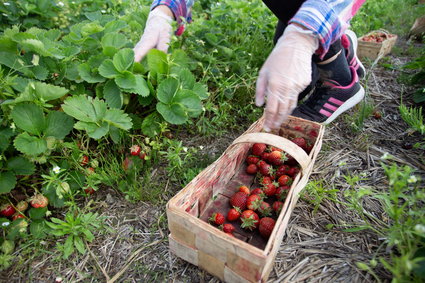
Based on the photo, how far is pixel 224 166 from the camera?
1.46 m

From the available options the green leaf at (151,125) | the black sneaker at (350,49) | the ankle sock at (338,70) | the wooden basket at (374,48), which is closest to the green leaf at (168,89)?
the green leaf at (151,125)

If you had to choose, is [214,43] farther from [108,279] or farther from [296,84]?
[108,279]

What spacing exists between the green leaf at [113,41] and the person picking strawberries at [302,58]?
12 centimetres

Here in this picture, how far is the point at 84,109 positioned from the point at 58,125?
0.15 meters

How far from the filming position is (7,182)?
1.26 metres

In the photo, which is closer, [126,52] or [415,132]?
[126,52]

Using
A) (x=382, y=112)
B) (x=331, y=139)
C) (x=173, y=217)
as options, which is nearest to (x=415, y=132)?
(x=382, y=112)

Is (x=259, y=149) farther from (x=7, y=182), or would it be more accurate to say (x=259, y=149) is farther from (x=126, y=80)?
(x=7, y=182)

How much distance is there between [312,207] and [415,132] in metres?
1.02

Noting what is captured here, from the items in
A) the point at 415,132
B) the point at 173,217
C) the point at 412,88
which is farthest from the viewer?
the point at 412,88

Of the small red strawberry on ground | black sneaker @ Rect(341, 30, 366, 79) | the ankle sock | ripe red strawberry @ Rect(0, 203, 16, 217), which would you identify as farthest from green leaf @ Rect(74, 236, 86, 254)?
black sneaker @ Rect(341, 30, 366, 79)

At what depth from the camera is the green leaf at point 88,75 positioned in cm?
145

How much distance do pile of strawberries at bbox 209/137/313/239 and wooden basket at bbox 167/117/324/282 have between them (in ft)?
0.22

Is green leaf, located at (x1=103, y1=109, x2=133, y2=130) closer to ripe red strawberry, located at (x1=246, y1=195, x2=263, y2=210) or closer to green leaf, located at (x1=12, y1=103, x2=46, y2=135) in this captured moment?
green leaf, located at (x1=12, y1=103, x2=46, y2=135)
